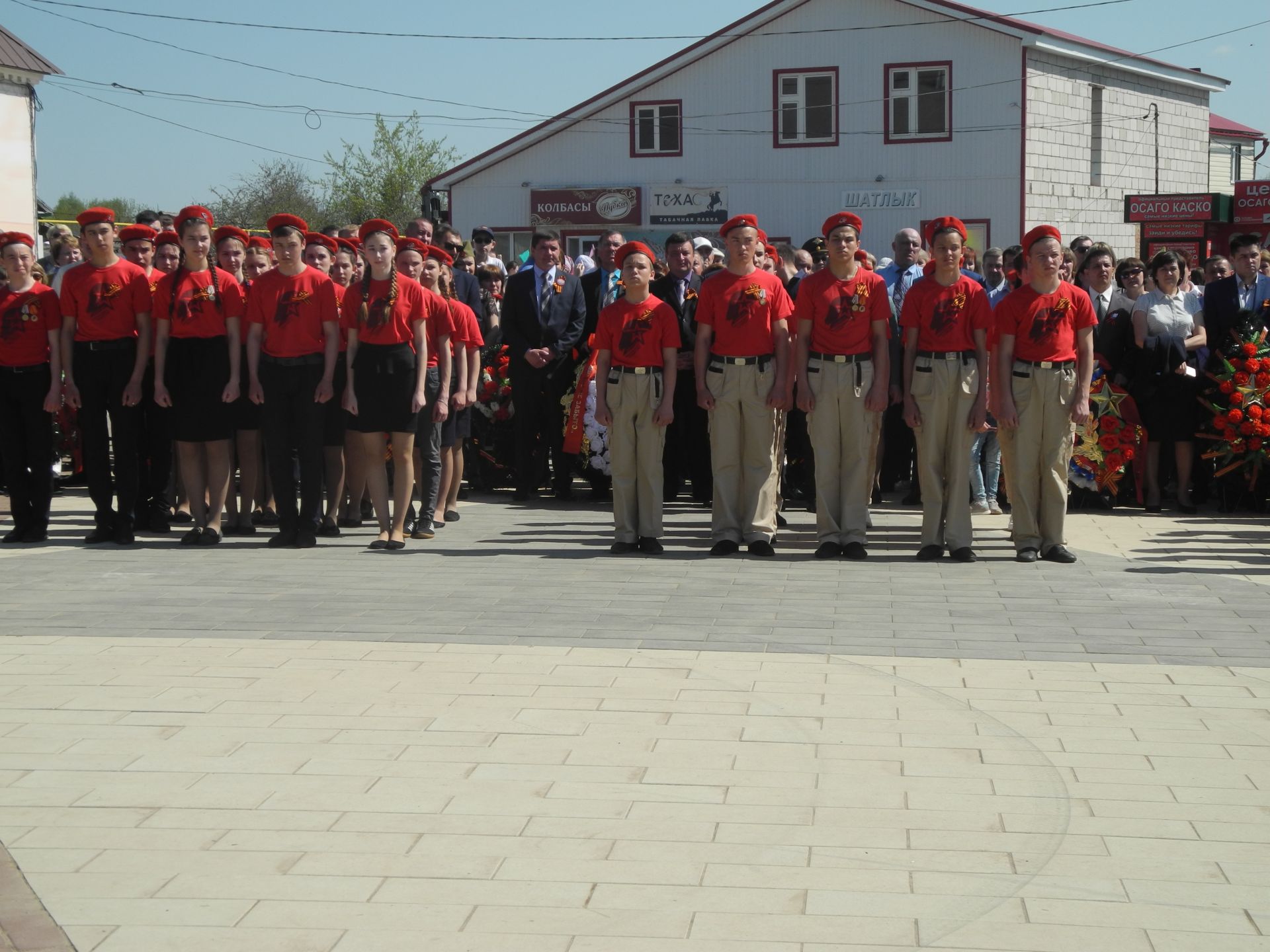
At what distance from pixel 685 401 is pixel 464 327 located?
7.88 feet

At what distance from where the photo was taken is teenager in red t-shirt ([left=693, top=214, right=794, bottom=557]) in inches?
399

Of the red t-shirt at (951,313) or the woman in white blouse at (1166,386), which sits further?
the woman in white blouse at (1166,386)

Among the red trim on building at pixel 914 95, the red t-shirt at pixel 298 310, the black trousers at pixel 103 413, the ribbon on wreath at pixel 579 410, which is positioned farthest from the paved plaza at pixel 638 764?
the red trim on building at pixel 914 95

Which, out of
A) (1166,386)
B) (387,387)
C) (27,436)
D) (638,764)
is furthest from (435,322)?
(638,764)

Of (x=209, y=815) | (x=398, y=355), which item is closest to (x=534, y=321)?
(x=398, y=355)

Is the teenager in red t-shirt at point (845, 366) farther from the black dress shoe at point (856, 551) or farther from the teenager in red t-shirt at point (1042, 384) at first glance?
the teenager in red t-shirt at point (1042, 384)

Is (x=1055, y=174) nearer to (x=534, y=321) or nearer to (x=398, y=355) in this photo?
(x=534, y=321)

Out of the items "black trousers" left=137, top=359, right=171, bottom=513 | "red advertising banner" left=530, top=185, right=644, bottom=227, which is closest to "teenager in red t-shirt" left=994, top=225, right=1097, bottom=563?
"black trousers" left=137, top=359, right=171, bottom=513

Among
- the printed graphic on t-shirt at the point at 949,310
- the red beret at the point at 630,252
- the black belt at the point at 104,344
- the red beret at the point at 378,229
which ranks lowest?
the black belt at the point at 104,344

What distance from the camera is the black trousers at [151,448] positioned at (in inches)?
442

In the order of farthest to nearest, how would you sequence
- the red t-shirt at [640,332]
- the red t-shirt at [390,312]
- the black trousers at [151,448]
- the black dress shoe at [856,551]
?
1. the black trousers at [151,448]
2. the red t-shirt at [390,312]
3. the red t-shirt at [640,332]
4. the black dress shoe at [856,551]

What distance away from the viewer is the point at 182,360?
36.6 feet

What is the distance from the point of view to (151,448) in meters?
11.4

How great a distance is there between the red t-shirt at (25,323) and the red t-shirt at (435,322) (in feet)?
8.44
